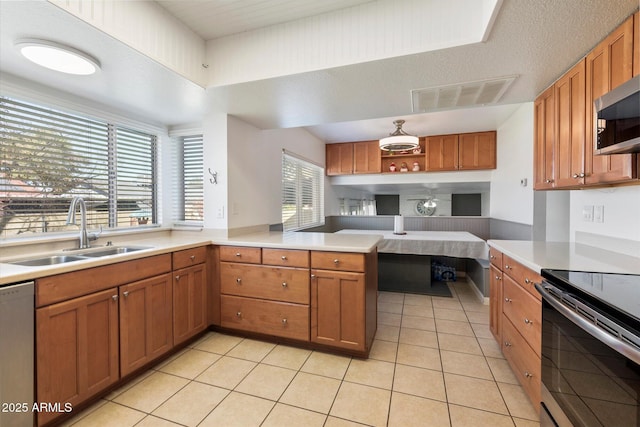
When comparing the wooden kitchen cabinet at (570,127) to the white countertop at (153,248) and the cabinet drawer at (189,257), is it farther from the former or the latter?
the cabinet drawer at (189,257)

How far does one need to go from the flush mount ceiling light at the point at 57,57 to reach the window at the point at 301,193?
2274 mm

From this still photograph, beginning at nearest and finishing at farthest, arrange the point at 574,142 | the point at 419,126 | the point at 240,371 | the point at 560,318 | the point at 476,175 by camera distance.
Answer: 1. the point at 560,318
2. the point at 574,142
3. the point at 240,371
4. the point at 419,126
5. the point at 476,175

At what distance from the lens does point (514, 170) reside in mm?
3443

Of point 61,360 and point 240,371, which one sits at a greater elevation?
point 61,360

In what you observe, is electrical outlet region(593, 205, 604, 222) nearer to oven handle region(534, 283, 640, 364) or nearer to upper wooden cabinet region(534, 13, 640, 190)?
upper wooden cabinet region(534, 13, 640, 190)

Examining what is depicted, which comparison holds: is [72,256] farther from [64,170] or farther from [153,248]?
[64,170]

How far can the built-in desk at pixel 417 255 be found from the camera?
3.44 m

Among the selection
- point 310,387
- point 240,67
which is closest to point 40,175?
point 240,67

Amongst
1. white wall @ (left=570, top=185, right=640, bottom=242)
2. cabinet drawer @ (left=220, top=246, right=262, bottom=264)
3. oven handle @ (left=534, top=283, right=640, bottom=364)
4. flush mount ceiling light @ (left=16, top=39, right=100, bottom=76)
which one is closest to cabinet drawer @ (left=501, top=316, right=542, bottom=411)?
oven handle @ (left=534, top=283, right=640, bottom=364)

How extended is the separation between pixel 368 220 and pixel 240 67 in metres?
3.54

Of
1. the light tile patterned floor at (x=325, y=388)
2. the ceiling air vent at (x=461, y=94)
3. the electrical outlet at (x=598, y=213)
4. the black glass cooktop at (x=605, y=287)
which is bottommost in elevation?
the light tile patterned floor at (x=325, y=388)

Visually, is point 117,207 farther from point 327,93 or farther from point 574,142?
point 574,142

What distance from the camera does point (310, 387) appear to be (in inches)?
70.3

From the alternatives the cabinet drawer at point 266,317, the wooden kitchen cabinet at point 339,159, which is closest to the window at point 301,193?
the wooden kitchen cabinet at point 339,159
